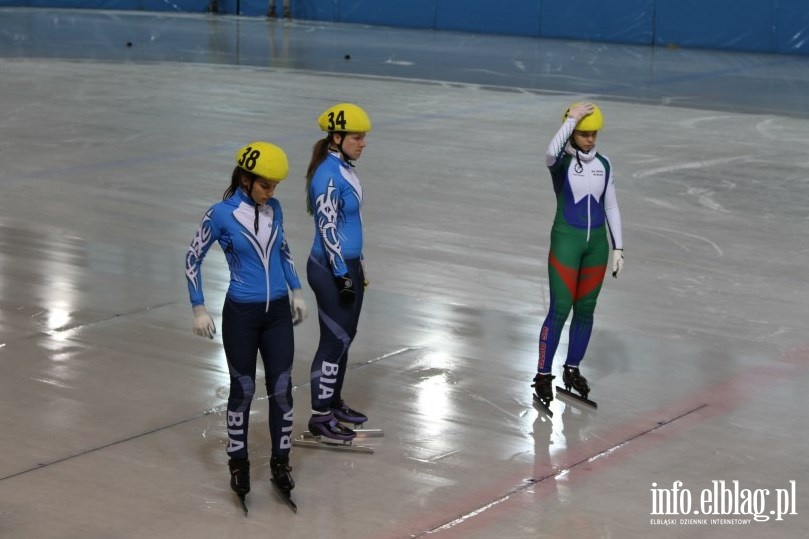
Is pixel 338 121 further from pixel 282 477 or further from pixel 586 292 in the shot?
pixel 586 292

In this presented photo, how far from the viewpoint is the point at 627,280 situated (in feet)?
35.2

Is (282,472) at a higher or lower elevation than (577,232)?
lower

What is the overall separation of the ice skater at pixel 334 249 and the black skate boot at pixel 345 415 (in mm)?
169

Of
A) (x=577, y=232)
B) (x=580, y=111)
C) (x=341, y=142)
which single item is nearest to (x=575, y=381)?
(x=577, y=232)

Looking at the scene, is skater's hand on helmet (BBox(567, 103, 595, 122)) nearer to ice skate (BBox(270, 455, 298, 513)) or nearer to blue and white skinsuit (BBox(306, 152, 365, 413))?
blue and white skinsuit (BBox(306, 152, 365, 413))

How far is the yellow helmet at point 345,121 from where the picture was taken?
6691 millimetres

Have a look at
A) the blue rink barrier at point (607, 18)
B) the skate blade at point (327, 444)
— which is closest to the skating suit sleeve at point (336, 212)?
the skate blade at point (327, 444)

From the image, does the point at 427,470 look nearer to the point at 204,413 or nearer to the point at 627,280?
the point at 204,413

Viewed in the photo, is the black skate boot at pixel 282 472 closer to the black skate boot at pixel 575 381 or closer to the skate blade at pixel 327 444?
the skate blade at pixel 327 444

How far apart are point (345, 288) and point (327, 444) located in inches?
35.4

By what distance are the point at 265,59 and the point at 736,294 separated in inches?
748

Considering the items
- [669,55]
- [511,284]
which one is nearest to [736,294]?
[511,284]

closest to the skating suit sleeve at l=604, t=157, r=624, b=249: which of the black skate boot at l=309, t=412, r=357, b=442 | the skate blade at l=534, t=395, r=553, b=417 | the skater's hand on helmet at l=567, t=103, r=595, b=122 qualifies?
the skater's hand on helmet at l=567, t=103, r=595, b=122

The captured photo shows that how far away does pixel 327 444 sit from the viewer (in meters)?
6.92
